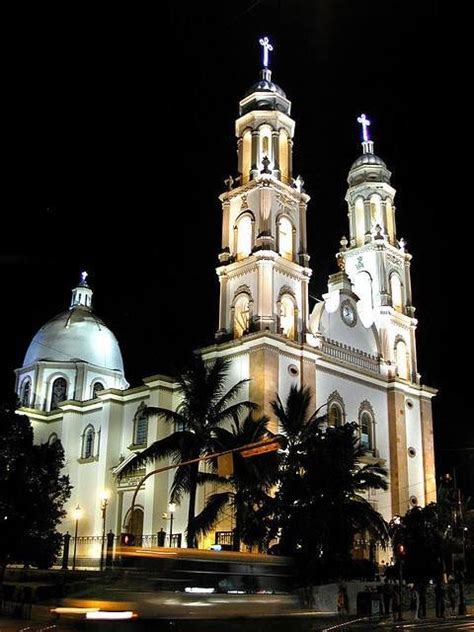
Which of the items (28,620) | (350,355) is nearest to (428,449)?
(350,355)

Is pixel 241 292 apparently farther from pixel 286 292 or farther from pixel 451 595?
pixel 451 595

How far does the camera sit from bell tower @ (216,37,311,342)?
135 ft

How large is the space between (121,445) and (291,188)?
58.7ft

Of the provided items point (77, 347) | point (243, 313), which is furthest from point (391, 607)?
point (77, 347)

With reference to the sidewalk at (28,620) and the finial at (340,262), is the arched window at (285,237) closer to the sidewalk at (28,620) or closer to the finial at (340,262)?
the finial at (340,262)

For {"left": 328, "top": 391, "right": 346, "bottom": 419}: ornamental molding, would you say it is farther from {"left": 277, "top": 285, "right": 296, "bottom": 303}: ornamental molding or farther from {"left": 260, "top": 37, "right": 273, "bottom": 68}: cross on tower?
{"left": 260, "top": 37, "right": 273, "bottom": 68}: cross on tower

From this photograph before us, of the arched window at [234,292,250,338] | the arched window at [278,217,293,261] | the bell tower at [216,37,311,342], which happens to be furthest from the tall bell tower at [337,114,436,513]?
the arched window at [234,292,250,338]

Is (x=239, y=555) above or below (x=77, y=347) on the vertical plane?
below

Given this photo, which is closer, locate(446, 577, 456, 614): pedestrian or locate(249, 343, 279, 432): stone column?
locate(446, 577, 456, 614): pedestrian

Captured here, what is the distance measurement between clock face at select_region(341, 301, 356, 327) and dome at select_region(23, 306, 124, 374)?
20.1 m

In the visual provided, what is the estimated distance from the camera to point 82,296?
206 feet

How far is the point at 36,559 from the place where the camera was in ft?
106

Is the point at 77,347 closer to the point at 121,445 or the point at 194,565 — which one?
the point at 121,445

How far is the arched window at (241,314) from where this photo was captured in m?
41.5
